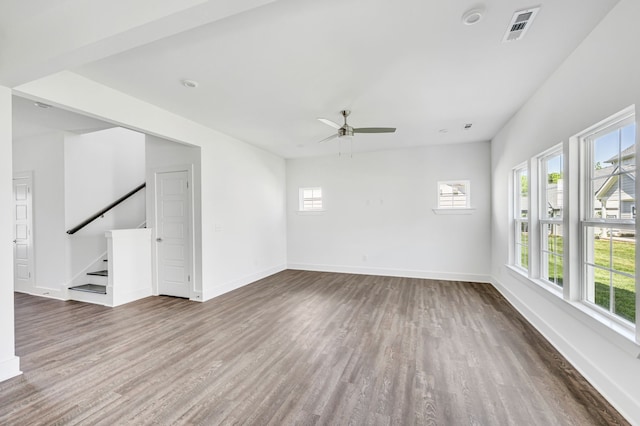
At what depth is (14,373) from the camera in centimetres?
233

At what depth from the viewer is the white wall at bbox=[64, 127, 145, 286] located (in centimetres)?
463

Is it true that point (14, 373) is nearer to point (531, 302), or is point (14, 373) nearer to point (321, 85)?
point (321, 85)

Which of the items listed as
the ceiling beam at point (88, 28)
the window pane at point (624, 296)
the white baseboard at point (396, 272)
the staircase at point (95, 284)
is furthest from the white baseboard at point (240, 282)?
the window pane at point (624, 296)

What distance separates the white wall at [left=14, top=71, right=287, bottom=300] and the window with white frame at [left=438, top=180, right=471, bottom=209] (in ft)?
12.0

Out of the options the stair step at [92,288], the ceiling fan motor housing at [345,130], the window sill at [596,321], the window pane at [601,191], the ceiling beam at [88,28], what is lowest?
the stair step at [92,288]

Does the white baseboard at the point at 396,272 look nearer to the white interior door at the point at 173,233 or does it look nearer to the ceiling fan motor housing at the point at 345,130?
the white interior door at the point at 173,233

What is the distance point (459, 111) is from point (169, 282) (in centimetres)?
522

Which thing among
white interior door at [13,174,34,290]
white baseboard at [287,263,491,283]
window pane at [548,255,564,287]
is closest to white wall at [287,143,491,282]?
white baseboard at [287,263,491,283]

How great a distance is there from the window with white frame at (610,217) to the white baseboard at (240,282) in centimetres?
464

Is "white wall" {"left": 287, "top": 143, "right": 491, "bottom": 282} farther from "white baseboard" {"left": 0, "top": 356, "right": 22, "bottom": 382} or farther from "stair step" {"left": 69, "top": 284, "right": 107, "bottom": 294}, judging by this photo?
"white baseboard" {"left": 0, "top": 356, "right": 22, "bottom": 382}

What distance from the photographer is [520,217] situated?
4.16m

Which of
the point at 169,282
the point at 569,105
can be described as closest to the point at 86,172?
the point at 169,282

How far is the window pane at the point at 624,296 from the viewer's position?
1.99 m

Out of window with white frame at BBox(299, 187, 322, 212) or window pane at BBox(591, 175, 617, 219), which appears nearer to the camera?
window pane at BBox(591, 175, 617, 219)
